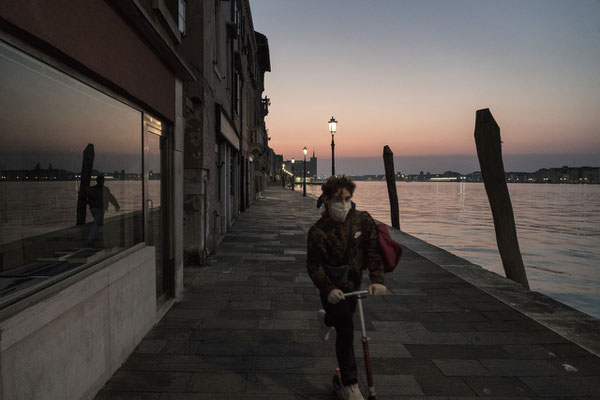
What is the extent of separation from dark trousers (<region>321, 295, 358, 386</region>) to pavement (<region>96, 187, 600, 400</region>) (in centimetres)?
37

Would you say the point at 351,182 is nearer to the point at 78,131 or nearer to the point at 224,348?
the point at 224,348

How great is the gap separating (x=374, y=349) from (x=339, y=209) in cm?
209

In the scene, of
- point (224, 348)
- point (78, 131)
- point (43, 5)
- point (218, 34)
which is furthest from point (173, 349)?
point (218, 34)

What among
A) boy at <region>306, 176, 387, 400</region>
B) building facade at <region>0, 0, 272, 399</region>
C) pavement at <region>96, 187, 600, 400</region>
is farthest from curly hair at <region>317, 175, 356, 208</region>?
building facade at <region>0, 0, 272, 399</region>

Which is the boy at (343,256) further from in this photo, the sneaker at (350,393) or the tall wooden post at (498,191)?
the tall wooden post at (498,191)

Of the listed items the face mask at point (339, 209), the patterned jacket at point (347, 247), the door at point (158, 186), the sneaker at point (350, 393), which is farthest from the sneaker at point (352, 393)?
the door at point (158, 186)

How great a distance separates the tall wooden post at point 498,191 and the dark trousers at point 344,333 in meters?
6.30

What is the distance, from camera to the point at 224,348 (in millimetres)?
4203

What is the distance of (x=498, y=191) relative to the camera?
829 centimetres

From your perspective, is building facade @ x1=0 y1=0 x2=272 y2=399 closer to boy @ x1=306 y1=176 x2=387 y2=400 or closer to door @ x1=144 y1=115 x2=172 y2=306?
door @ x1=144 y1=115 x2=172 y2=306

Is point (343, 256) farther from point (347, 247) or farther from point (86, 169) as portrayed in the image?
point (86, 169)

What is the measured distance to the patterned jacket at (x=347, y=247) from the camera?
9.84 feet

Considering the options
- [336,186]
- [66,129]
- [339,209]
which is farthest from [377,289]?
[66,129]

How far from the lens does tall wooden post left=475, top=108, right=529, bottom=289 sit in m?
8.02
